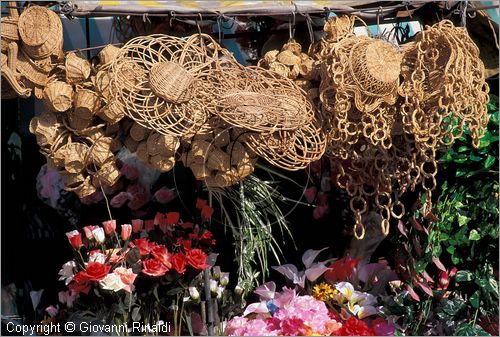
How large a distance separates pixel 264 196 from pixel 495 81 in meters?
1.14

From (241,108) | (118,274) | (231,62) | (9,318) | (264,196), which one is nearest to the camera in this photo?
(241,108)

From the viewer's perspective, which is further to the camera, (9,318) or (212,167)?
(9,318)

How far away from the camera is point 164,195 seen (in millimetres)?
3645

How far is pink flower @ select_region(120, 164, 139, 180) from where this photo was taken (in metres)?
3.59

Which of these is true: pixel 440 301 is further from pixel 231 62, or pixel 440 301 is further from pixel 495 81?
pixel 231 62

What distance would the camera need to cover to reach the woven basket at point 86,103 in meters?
2.79

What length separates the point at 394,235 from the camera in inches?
135

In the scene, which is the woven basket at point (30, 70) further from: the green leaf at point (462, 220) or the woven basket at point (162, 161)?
the green leaf at point (462, 220)

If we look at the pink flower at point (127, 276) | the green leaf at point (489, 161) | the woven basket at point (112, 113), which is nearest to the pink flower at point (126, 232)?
the pink flower at point (127, 276)

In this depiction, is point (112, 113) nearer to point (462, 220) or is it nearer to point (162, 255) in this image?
point (162, 255)

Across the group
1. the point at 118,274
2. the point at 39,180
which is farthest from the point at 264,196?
the point at 39,180

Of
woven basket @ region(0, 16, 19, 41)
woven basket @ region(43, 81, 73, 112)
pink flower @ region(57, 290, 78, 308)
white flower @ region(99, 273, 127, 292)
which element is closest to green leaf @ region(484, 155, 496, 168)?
white flower @ region(99, 273, 127, 292)

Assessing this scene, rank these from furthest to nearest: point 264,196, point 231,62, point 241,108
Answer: point 264,196, point 231,62, point 241,108

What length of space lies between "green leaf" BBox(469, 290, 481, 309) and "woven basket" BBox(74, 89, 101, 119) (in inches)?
60.7
